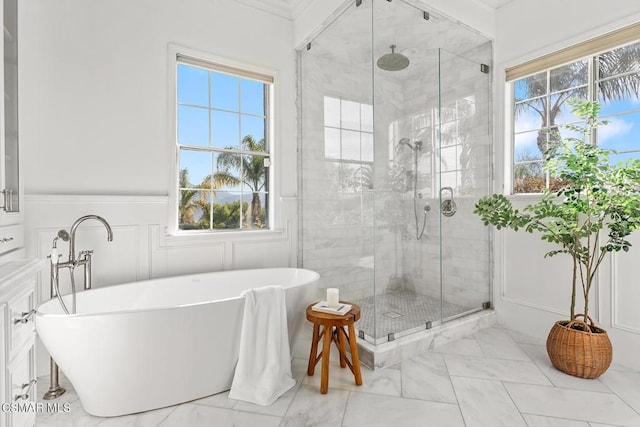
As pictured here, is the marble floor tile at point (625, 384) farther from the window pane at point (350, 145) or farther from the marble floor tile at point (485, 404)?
the window pane at point (350, 145)

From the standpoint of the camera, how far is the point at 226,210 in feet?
9.48

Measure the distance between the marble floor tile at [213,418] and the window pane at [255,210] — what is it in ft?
5.04

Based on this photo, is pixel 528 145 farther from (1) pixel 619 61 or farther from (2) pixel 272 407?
(2) pixel 272 407

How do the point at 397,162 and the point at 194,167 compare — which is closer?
the point at 397,162

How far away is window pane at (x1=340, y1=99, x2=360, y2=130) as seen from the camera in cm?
254

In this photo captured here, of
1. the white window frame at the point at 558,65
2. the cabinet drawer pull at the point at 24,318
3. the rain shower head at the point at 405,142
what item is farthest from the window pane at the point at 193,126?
the white window frame at the point at 558,65

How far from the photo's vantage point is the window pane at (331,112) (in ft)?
8.93

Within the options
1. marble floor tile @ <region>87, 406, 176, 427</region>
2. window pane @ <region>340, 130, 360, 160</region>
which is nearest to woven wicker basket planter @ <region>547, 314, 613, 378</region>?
window pane @ <region>340, 130, 360, 160</region>

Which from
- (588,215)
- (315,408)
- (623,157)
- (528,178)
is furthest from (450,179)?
(315,408)

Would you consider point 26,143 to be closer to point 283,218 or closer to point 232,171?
point 232,171

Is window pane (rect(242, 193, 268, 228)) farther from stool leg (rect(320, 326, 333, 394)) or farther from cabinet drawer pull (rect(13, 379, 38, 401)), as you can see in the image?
cabinet drawer pull (rect(13, 379, 38, 401))

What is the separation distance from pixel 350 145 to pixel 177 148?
1.38 meters

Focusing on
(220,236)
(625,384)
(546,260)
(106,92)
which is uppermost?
(106,92)

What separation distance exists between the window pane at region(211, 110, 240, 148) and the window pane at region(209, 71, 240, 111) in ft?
0.22
